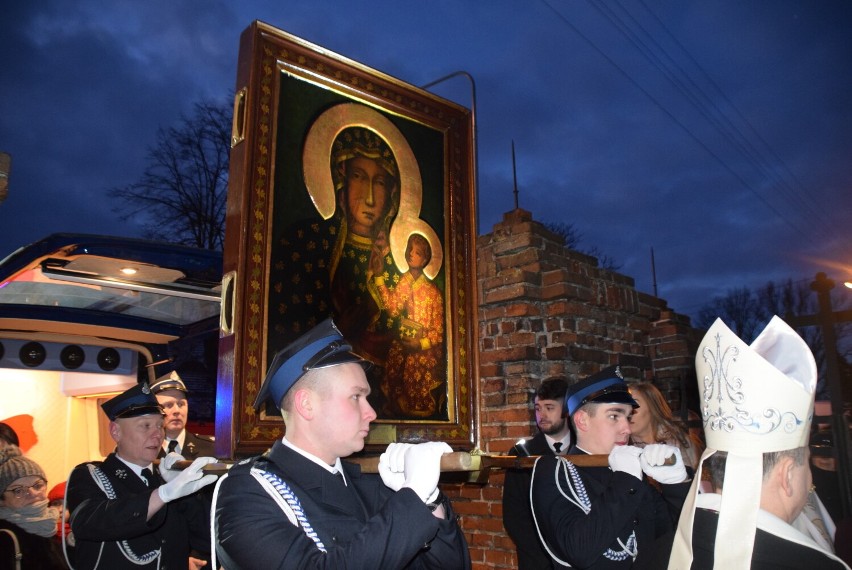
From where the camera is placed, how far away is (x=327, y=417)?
1850mm

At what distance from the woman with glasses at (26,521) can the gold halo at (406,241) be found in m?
3.20

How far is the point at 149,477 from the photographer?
344 centimetres

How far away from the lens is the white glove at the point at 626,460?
265cm

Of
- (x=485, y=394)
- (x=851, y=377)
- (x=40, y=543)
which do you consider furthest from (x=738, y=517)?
(x=851, y=377)

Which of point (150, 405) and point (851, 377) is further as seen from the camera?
point (851, 377)

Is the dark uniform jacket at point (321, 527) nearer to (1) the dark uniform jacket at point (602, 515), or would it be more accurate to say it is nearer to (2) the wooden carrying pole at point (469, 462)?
(2) the wooden carrying pole at point (469, 462)

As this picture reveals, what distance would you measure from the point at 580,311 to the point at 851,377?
4.68 m

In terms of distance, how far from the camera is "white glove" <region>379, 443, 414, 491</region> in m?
1.78

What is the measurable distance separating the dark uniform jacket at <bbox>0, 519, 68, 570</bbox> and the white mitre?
4026 millimetres

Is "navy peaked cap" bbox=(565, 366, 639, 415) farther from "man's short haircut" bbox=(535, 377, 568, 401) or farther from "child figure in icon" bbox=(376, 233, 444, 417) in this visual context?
"man's short haircut" bbox=(535, 377, 568, 401)

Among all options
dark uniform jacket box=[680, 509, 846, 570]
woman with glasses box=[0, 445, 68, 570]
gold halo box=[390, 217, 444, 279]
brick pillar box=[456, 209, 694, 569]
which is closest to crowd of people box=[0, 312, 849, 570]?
dark uniform jacket box=[680, 509, 846, 570]

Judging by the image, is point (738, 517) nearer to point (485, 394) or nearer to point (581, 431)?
point (581, 431)

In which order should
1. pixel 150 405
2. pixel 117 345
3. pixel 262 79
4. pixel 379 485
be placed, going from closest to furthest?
pixel 379 485 < pixel 262 79 < pixel 150 405 < pixel 117 345

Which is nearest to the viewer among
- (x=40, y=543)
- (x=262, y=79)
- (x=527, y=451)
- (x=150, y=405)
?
(x=262, y=79)
